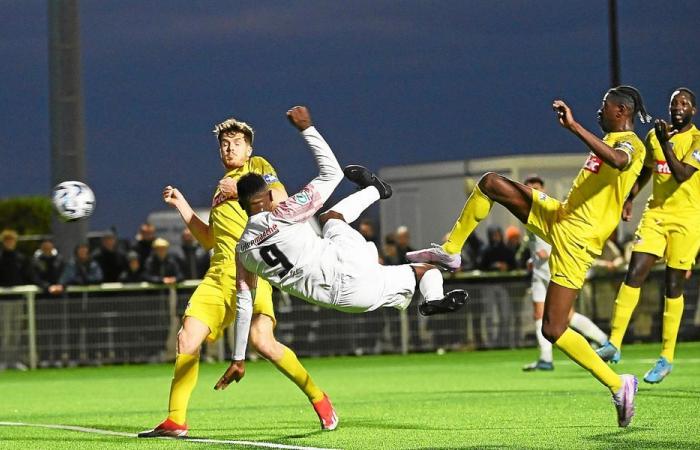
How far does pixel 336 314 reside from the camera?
83.6 ft

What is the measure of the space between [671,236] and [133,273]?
12.6 m

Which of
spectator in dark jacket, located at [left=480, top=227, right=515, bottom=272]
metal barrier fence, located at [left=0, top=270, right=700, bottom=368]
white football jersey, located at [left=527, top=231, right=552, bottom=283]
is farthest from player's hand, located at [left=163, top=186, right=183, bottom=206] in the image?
spectator in dark jacket, located at [left=480, top=227, right=515, bottom=272]

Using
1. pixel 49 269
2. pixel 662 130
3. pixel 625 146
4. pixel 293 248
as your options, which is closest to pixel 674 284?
pixel 662 130

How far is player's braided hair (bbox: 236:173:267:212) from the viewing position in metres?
10.4

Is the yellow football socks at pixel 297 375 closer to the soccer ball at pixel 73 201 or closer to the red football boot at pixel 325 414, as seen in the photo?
the red football boot at pixel 325 414

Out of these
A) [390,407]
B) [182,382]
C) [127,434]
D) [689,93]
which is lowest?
[390,407]

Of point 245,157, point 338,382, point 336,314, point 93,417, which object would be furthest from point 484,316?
point 245,157

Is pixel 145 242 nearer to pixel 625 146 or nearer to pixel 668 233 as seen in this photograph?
pixel 668 233

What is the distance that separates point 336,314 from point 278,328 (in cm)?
115

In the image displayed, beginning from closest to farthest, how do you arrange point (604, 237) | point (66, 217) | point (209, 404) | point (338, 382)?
point (604, 237)
point (66, 217)
point (209, 404)
point (338, 382)

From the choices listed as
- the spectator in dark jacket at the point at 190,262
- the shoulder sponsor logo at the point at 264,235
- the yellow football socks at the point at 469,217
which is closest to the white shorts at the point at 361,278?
the shoulder sponsor logo at the point at 264,235

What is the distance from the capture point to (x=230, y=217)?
11469 millimetres

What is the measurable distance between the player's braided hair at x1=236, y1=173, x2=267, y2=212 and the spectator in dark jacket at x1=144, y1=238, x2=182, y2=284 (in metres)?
14.6

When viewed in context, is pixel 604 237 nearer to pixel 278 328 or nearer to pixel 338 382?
pixel 338 382
